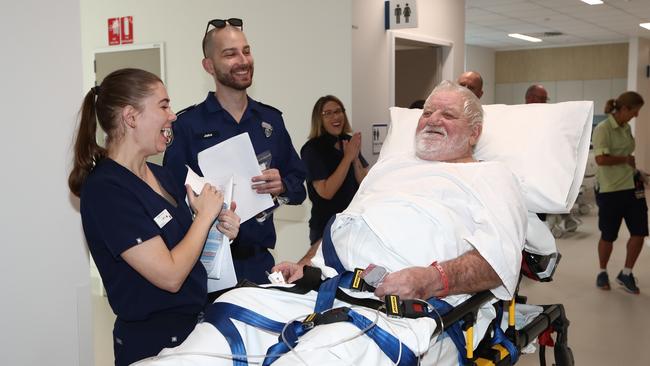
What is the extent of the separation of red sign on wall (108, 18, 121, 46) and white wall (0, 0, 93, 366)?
9.20 feet

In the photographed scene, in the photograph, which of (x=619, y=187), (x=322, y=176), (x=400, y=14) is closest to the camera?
(x=322, y=176)

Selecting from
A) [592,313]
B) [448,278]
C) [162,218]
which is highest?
[162,218]

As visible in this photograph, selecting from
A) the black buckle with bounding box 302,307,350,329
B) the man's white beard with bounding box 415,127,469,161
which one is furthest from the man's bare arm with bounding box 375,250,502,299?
the man's white beard with bounding box 415,127,469,161

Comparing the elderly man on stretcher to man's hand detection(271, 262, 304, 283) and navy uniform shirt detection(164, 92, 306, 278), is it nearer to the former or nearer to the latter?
man's hand detection(271, 262, 304, 283)

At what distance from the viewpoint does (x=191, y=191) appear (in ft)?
6.49

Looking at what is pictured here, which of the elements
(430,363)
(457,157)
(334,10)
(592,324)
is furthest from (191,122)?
(592,324)

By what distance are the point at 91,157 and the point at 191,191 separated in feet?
1.08

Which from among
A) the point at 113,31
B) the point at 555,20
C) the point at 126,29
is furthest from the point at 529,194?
the point at 555,20

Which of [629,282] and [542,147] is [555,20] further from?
[542,147]

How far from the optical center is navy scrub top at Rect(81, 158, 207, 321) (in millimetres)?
1665

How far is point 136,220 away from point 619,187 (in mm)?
4411

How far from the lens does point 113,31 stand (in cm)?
518

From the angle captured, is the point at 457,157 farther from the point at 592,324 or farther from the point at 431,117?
the point at 592,324

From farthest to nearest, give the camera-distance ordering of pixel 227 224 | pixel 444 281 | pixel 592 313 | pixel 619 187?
pixel 619 187
pixel 592 313
pixel 227 224
pixel 444 281
